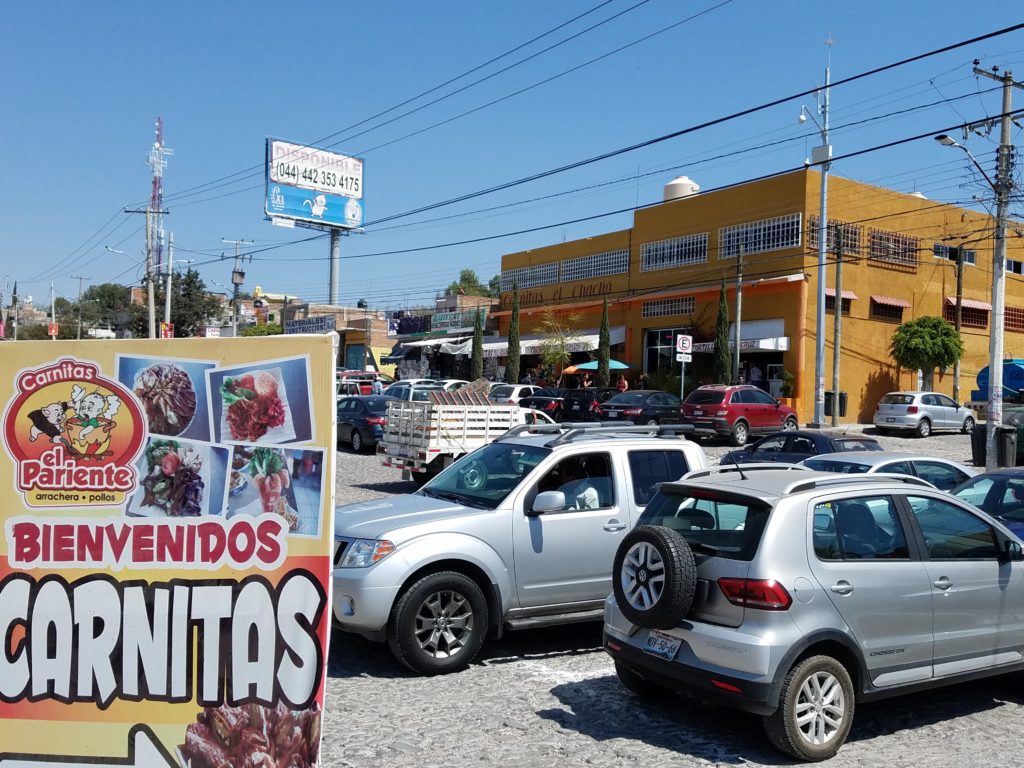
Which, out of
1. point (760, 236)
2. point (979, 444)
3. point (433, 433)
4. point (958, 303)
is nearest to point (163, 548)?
point (433, 433)

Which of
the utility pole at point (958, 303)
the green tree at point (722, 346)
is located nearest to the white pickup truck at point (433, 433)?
the green tree at point (722, 346)

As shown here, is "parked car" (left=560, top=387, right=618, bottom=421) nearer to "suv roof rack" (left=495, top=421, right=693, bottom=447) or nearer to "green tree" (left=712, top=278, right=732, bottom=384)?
"green tree" (left=712, top=278, right=732, bottom=384)

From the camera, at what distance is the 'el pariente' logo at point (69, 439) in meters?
3.48

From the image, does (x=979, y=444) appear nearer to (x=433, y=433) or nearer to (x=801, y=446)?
(x=801, y=446)

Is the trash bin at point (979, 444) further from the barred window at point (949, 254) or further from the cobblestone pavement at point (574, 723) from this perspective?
the barred window at point (949, 254)

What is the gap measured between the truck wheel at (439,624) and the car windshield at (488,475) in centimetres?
76

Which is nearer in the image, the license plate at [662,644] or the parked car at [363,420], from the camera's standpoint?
the license plate at [662,644]

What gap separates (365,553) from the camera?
250 inches

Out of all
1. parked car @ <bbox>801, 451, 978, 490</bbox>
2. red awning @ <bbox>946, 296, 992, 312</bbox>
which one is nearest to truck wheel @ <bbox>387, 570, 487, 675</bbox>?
parked car @ <bbox>801, 451, 978, 490</bbox>

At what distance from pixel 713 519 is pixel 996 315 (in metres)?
16.2

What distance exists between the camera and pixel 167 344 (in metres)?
3.58

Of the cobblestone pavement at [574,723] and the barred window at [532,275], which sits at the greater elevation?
the barred window at [532,275]

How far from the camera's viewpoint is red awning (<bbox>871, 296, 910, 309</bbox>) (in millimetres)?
36281

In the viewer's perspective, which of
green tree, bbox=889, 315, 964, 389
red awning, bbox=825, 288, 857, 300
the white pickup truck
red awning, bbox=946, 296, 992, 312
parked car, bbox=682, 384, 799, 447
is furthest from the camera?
red awning, bbox=946, 296, 992, 312
